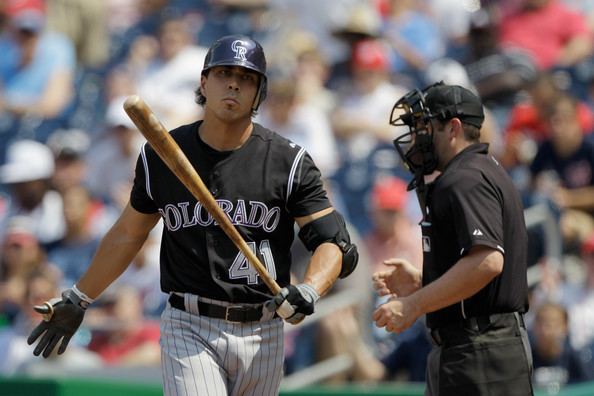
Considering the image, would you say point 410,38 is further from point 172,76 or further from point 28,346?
point 28,346

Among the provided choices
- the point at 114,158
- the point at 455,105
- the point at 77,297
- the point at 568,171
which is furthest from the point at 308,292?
the point at 114,158

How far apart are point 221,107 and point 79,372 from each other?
407 centimetres

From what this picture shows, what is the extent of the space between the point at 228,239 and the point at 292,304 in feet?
1.55

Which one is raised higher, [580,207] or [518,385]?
[580,207]

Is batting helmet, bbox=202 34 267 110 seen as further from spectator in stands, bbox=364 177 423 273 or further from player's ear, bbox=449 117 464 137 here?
spectator in stands, bbox=364 177 423 273

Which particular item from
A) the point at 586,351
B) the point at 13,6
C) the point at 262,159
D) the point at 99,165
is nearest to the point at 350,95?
the point at 99,165

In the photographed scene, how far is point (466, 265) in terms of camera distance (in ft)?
14.1

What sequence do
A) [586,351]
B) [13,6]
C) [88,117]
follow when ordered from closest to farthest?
[586,351] < [88,117] < [13,6]

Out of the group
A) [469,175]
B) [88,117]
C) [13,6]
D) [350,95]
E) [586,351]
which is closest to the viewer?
[469,175]

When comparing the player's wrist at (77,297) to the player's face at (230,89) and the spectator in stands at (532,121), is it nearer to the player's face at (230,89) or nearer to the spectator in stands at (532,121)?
the player's face at (230,89)

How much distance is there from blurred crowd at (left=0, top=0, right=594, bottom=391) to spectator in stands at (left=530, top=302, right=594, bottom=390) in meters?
0.01

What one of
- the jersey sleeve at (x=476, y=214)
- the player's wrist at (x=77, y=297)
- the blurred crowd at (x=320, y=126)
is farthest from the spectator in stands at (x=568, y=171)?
the player's wrist at (x=77, y=297)

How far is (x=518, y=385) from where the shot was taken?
4449 mm

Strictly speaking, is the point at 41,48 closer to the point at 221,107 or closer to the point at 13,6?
the point at 13,6
